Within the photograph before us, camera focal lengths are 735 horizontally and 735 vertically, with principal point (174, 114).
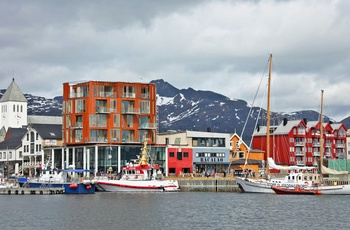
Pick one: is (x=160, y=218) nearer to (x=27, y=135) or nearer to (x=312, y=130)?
(x=27, y=135)

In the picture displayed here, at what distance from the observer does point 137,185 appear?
113062mm

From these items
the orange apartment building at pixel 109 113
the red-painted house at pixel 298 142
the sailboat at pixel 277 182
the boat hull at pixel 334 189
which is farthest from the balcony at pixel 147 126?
the boat hull at pixel 334 189

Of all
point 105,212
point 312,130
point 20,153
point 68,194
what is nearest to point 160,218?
point 105,212

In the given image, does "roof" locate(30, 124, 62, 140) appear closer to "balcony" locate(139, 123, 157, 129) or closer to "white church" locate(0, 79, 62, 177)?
"white church" locate(0, 79, 62, 177)

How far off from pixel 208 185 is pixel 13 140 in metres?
68.0

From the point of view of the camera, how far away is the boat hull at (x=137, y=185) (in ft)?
371

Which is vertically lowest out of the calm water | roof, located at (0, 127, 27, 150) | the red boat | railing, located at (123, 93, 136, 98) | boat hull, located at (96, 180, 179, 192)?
the calm water

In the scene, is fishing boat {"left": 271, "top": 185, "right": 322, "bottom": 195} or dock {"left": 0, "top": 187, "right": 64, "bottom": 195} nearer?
fishing boat {"left": 271, "top": 185, "right": 322, "bottom": 195}

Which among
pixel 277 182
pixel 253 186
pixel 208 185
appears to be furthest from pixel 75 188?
pixel 277 182

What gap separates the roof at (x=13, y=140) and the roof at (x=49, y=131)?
435 inches

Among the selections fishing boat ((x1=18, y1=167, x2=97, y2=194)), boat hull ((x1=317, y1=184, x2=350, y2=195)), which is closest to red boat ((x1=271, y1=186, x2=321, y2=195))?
boat hull ((x1=317, y1=184, x2=350, y2=195))

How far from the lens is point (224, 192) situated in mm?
116562

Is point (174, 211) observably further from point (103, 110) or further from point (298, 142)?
point (298, 142)

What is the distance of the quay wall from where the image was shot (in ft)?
386
